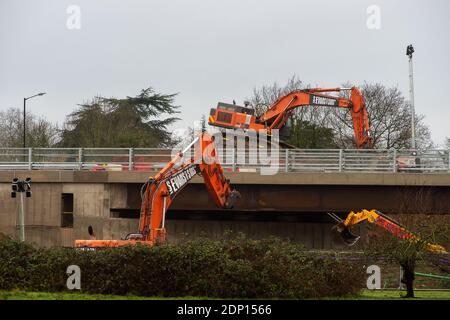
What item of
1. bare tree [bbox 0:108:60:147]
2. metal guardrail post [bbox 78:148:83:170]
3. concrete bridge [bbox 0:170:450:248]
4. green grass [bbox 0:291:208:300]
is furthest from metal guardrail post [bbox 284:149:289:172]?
bare tree [bbox 0:108:60:147]

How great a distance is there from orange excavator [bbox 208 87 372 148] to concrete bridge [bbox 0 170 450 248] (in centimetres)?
510

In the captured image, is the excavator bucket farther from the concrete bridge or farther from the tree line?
the tree line

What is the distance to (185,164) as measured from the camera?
88.6 feet

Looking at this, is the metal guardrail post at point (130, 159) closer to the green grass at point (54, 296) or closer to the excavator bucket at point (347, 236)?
the excavator bucket at point (347, 236)

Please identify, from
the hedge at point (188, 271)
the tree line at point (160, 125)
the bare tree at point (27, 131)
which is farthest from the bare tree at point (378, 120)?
the hedge at point (188, 271)

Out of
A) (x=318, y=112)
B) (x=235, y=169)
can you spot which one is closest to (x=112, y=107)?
(x=318, y=112)

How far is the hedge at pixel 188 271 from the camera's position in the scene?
1778cm

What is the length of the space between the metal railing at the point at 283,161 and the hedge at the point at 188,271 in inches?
548

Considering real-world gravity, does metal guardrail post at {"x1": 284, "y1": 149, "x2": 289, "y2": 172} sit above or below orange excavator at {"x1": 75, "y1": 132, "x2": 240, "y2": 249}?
above

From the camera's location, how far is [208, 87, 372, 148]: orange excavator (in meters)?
37.8

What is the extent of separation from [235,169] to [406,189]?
23.0 feet

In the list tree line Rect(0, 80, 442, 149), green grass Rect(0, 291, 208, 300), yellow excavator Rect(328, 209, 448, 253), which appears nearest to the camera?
green grass Rect(0, 291, 208, 300)
